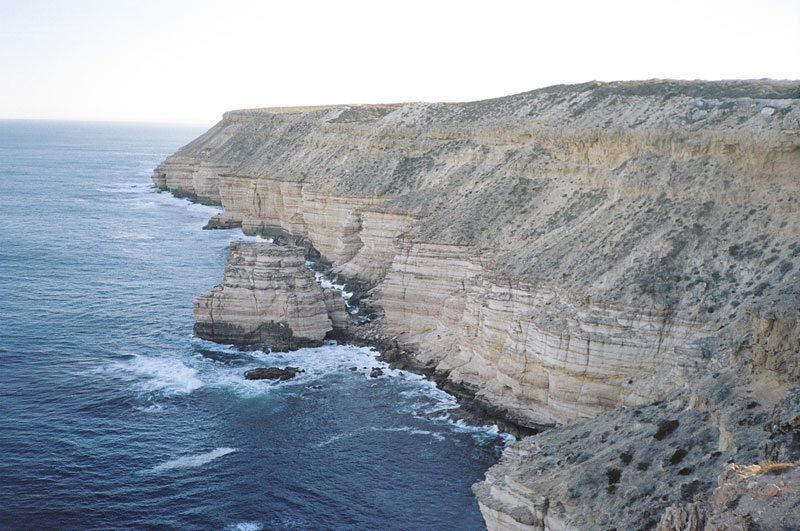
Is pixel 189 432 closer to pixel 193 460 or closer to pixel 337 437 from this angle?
pixel 193 460

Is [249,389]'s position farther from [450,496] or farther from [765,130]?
[765,130]

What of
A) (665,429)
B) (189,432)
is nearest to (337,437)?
(189,432)

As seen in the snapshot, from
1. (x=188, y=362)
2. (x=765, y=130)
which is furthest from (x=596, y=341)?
(x=188, y=362)

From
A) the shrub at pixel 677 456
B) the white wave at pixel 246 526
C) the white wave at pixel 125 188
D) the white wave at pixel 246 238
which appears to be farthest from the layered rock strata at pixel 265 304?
the white wave at pixel 125 188

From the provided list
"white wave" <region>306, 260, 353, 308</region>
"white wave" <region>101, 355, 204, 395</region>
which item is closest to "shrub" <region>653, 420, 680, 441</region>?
"white wave" <region>101, 355, 204, 395</region>

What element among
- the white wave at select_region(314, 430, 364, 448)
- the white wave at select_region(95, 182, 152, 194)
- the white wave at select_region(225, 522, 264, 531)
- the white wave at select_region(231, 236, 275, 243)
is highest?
the white wave at select_region(95, 182, 152, 194)

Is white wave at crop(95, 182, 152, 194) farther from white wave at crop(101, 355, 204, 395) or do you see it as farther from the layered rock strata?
white wave at crop(101, 355, 204, 395)
